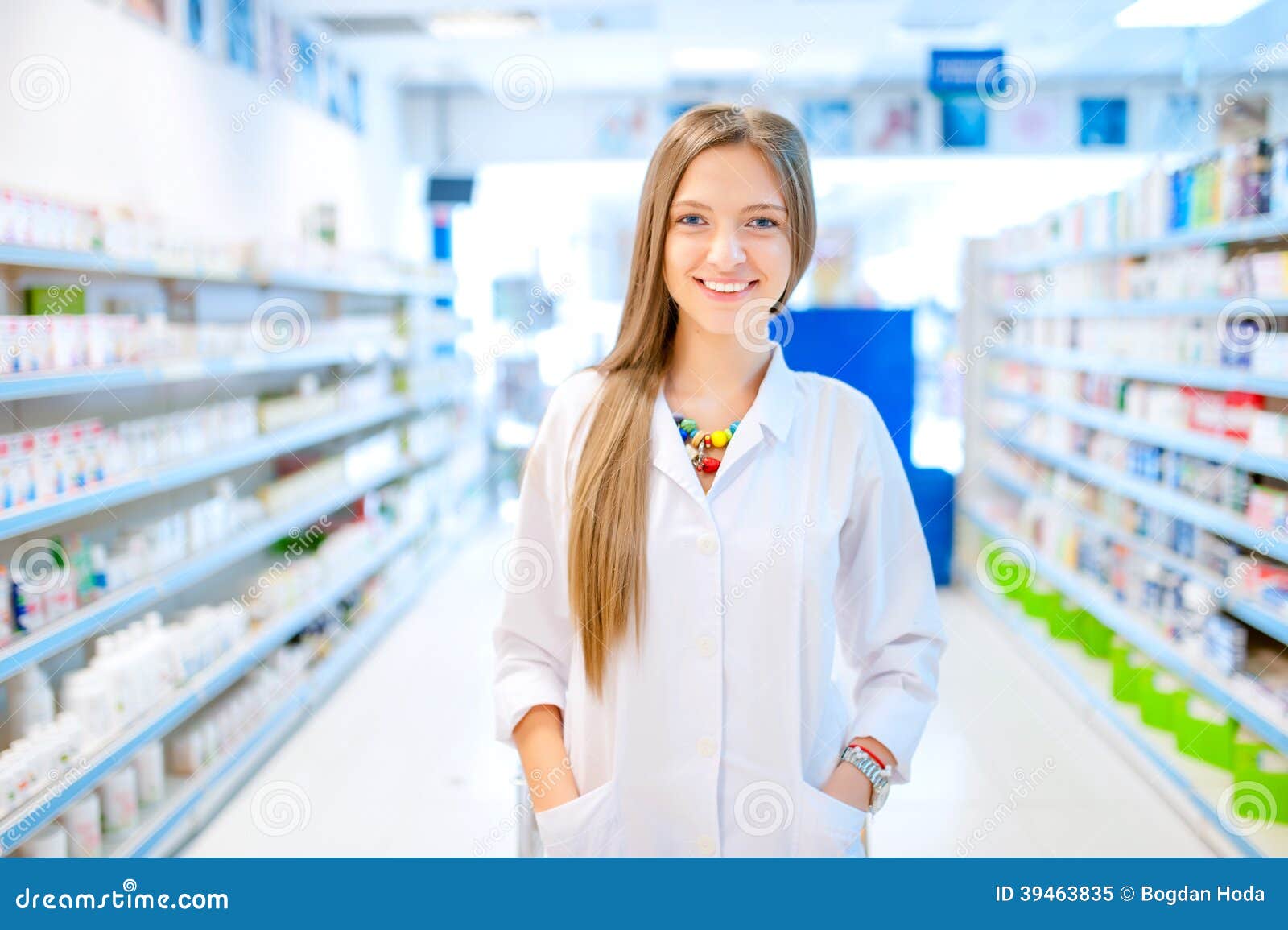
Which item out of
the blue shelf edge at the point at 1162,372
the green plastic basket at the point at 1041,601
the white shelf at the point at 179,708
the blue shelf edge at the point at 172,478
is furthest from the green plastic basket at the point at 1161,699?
the blue shelf edge at the point at 172,478

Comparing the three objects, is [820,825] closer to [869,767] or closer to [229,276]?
[869,767]

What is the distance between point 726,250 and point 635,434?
29 cm

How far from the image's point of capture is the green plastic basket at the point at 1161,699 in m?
4.18

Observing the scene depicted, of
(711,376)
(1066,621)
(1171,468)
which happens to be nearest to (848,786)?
(711,376)

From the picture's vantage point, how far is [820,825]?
1538mm

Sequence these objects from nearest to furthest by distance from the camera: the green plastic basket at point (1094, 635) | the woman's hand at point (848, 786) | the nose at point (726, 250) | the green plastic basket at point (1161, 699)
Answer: the nose at point (726, 250) < the woman's hand at point (848, 786) < the green plastic basket at point (1161, 699) < the green plastic basket at point (1094, 635)

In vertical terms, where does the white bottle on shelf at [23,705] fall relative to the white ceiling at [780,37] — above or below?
below

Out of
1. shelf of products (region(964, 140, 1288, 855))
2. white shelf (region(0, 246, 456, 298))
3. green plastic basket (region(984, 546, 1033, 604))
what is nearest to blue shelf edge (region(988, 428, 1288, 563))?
shelf of products (region(964, 140, 1288, 855))

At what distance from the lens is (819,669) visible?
1559 millimetres

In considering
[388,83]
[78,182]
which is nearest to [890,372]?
[78,182]

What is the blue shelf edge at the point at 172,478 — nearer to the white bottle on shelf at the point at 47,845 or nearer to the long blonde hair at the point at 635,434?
the white bottle on shelf at the point at 47,845

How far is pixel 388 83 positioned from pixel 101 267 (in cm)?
581

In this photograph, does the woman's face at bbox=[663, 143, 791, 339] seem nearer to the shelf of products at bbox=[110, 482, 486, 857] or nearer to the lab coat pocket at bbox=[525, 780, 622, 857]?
the lab coat pocket at bbox=[525, 780, 622, 857]
